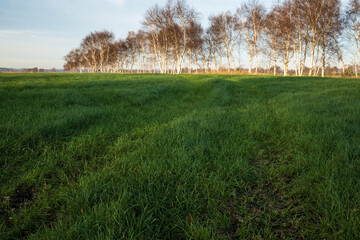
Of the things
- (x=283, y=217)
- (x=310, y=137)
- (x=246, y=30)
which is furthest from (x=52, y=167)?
(x=246, y=30)

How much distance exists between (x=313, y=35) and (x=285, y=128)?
93.6ft

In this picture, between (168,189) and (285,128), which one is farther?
(285,128)

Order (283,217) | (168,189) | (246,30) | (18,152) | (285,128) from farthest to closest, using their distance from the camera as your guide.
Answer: (246,30) < (285,128) < (18,152) < (168,189) < (283,217)

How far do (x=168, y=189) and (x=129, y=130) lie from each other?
2161 mm

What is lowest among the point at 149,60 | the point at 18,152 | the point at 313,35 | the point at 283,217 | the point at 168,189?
the point at 283,217

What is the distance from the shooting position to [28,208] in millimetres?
1606

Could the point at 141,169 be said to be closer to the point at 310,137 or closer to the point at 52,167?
the point at 52,167

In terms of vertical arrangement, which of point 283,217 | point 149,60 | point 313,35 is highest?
point 149,60

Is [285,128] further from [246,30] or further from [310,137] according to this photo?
[246,30]

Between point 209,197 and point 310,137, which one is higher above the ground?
point 310,137

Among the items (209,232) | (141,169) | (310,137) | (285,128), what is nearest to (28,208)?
(141,169)

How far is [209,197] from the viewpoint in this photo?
1639mm

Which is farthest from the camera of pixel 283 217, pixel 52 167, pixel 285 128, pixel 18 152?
pixel 285 128

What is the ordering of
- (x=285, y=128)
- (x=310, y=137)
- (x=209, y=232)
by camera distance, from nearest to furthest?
1. (x=209, y=232)
2. (x=310, y=137)
3. (x=285, y=128)
